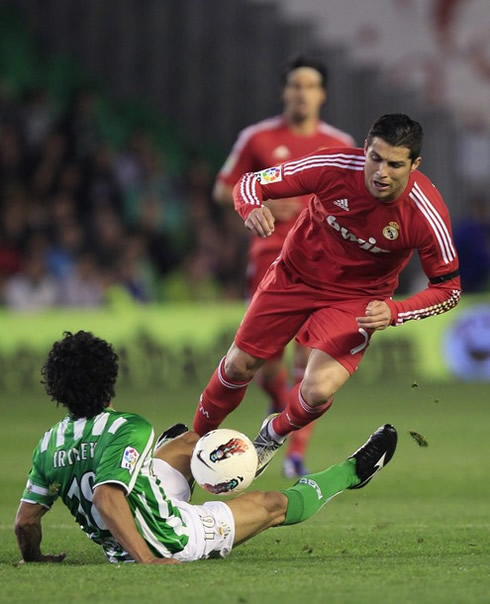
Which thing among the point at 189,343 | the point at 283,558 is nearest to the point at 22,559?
the point at 283,558

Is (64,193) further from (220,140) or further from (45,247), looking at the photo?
(220,140)

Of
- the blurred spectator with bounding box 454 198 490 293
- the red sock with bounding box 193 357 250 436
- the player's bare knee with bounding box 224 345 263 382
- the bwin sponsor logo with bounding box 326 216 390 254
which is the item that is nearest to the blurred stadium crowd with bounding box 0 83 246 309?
the blurred spectator with bounding box 454 198 490 293

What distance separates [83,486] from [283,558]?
42.8 inches

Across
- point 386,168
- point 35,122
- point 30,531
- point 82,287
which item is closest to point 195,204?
point 35,122

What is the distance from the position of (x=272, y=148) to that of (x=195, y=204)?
8.69 m

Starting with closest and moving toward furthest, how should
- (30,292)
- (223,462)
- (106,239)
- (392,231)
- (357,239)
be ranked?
(223,462)
(392,231)
(357,239)
(30,292)
(106,239)

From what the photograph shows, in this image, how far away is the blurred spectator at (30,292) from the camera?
1472 centimetres

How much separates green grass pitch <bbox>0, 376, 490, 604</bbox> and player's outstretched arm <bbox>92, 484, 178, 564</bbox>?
12cm

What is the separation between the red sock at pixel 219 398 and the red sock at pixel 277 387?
1925mm

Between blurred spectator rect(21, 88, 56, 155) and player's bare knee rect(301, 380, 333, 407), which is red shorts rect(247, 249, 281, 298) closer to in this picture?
player's bare knee rect(301, 380, 333, 407)

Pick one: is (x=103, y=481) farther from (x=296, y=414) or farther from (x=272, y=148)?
(x=272, y=148)

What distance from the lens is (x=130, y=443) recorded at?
17.5 feet

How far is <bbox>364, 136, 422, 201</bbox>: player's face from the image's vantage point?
20.6ft

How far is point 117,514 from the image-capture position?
5.23 m
